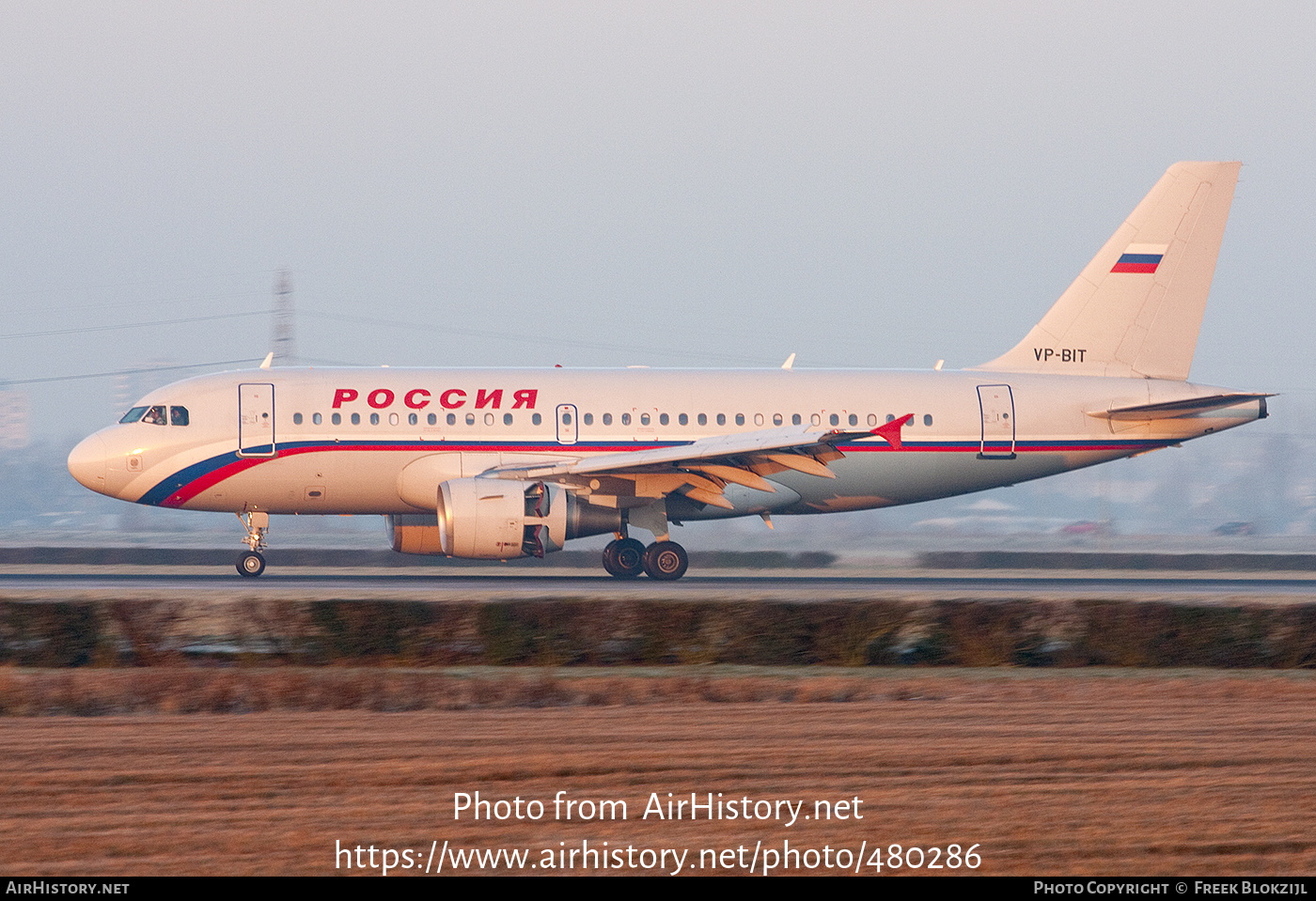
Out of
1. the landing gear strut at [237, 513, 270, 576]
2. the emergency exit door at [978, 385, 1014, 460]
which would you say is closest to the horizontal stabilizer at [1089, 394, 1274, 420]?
the emergency exit door at [978, 385, 1014, 460]

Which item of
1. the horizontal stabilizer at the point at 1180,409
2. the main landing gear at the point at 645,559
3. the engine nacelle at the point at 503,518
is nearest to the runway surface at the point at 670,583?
the main landing gear at the point at 645,559

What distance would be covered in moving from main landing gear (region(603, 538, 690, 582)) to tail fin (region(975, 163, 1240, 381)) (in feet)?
27.0

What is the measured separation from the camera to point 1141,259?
29188mm

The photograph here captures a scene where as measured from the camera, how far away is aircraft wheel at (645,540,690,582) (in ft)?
85.8

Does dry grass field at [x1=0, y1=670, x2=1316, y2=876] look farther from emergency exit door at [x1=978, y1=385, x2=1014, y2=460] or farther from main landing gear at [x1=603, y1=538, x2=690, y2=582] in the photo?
emergency exit door at [x1=978, y1=385, x2=1014, y2=460]

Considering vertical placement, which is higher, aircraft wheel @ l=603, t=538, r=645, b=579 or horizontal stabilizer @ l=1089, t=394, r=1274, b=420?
horizontal stabilizer @ l=1089, t=394, r=1274, b=420

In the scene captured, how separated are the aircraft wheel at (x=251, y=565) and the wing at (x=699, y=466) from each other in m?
4.70

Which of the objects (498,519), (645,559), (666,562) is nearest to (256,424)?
(498,519)

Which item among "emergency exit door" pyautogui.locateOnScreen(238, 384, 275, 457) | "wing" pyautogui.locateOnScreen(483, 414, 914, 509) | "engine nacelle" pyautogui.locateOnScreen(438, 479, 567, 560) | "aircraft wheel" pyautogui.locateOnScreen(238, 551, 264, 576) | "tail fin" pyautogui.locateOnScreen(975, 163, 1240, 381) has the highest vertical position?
"tail fin" pyautogui.locateOnScreen(975, 163, 1240, 381)

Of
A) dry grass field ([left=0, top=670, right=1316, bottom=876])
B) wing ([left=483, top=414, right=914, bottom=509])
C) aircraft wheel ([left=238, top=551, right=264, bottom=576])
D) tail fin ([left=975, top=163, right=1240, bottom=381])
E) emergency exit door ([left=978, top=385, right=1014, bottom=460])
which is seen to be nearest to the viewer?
dry grass field ([left=0, top=670, right=1316, bottom=876])

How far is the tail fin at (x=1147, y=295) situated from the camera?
94.9 feet

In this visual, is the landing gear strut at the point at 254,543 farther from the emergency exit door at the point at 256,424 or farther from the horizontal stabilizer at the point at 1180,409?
the horizontal stabilizer at the point at 1180,409

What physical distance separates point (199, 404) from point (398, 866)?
20273 millimetres

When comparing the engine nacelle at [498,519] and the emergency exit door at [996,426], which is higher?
the emergency exit door at [996,426]
